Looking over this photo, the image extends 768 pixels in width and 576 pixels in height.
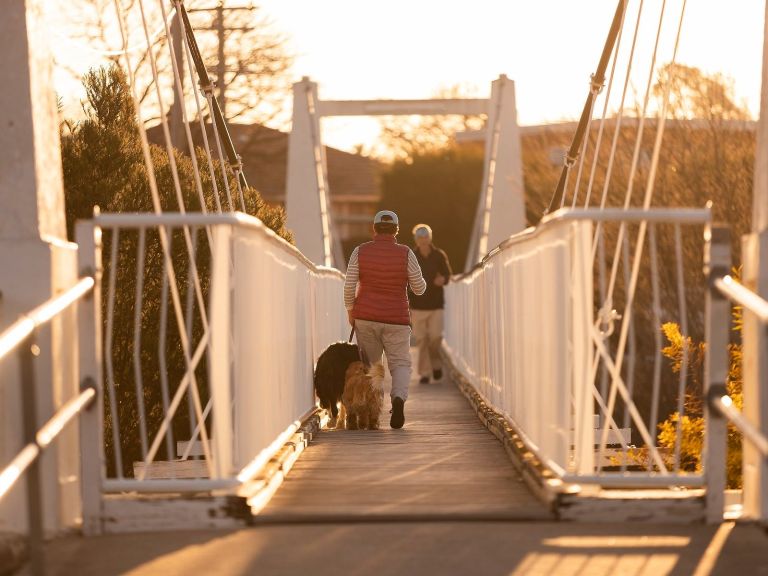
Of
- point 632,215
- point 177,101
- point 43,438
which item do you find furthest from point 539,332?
point 177,101

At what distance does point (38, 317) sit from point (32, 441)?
37cm

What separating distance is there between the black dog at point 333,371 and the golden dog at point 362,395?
0.16 ft

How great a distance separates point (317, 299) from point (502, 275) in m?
2.51

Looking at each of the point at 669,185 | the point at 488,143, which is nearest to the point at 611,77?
the point at 669,185

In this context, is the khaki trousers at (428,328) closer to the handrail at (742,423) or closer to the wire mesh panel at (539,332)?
the wire mesh panel at (539,332)

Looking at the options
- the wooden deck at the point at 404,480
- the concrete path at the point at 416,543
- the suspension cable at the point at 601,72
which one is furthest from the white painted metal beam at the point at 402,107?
the concrete path at the point at 416,543

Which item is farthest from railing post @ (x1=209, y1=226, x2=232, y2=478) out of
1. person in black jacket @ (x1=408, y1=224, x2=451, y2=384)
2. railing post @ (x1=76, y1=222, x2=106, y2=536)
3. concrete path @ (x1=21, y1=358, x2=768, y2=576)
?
person in black jacket @ (x1=408, y1=224, x2=451, y2=384)

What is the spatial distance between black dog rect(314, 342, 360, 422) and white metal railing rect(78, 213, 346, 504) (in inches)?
3.2

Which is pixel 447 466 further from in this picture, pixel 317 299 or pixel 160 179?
pixel 160 179

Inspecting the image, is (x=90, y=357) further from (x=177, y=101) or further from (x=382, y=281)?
(x=177, y=101)

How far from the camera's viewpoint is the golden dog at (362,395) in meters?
10.5

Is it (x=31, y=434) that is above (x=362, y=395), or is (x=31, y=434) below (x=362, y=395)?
above

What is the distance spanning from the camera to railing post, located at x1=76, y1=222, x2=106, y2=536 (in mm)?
5820

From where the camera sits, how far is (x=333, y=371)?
34.5ft
